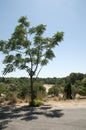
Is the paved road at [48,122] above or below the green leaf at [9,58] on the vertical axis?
below

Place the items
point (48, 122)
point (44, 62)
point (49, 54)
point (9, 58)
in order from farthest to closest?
point (44, 62), point (49, 54), point (9, 58), point (48, 122)

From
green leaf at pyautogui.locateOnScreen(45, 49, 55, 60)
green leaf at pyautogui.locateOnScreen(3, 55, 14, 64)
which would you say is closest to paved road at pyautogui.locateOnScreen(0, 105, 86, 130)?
green leaf at pyautogui.locateOnScreen(3, 55, 14, 64)

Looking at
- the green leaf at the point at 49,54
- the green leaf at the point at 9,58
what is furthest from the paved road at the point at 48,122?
the green leaf at the point at 49,54

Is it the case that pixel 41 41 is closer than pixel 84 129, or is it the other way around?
pixel 84 129

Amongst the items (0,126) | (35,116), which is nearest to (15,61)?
(35,116)

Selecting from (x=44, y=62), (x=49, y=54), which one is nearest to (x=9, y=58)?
(x=44, y=62)

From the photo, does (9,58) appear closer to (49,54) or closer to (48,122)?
(49,54)

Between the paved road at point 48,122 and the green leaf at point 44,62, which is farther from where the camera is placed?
the green leaf at point 44,62

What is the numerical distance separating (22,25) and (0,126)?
30.6 feet

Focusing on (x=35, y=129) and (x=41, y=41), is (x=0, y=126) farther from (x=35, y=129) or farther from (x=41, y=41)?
(x=41, y=41)

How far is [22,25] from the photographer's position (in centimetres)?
1744

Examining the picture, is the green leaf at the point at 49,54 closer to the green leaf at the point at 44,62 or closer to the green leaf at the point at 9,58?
the green leaf at the point at 44,62

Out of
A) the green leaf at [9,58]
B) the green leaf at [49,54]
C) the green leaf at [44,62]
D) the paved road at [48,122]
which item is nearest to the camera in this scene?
the paved road at [48,122]

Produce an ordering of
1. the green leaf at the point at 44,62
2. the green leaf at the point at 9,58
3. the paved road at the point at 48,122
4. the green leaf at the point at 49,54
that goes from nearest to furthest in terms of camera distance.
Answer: the paved road at the point at 48,122, the green leaf at the point at 9,58, the green leaf at the point at 49,54, the green leaf at the point at 44,62
